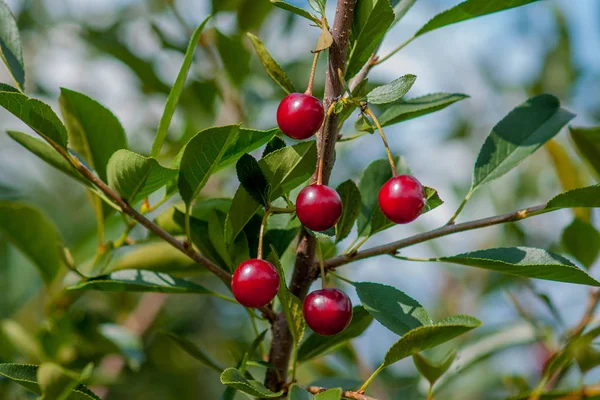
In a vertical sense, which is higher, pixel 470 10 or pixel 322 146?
pixel 470 10

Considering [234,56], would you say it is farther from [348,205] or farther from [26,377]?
[26,377]

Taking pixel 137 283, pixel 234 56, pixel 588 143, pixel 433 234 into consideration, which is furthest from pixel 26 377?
pixel 234 56

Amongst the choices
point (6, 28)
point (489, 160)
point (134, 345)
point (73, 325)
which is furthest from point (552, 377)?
point (6, 28)

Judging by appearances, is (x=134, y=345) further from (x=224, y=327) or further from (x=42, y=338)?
(x=224, y=327)

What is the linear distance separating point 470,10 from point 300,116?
33 centimetres

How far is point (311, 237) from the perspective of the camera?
79cm

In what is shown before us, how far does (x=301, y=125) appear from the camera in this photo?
694 millimetres

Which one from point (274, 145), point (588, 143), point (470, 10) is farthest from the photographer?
point (588, 143)

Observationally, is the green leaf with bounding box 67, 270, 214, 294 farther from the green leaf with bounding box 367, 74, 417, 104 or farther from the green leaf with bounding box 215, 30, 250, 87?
the green leaf with bounding box 215, 30, 250, 87

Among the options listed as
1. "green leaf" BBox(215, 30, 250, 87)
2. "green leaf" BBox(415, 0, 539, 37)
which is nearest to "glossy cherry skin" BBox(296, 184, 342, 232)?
"green leaf" BBox(415, 0, 539, 37)

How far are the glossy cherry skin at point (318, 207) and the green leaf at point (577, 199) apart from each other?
0.90 feet

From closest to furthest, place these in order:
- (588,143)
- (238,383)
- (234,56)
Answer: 1. (238,383)
2. (588,143)
3. (234,56)

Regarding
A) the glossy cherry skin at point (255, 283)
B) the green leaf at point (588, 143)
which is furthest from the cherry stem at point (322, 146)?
the green leaf at point (588, 143)

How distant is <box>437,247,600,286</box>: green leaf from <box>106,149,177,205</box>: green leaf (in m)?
0.37
